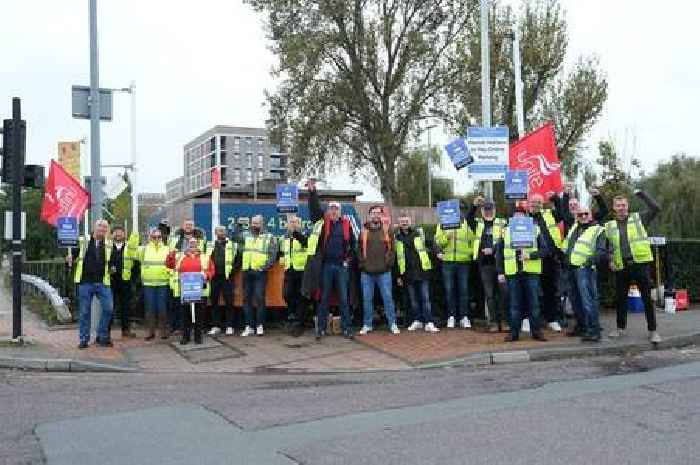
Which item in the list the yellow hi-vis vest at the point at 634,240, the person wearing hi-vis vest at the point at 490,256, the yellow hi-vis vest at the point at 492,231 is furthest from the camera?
the person wearing hi-vis vest at the point at 490,256

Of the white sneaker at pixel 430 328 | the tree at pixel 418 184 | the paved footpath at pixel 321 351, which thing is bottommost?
the paved footpath at pixel 321 351

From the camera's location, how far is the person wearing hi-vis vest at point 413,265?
1262 centimetres

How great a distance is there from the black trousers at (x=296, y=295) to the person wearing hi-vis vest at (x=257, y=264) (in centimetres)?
38

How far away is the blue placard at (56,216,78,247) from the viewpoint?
13711mm

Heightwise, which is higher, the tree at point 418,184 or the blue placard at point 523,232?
the tree at point 418,184

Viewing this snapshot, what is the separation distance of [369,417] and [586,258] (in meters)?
5.46

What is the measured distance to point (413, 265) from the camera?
12.6 metres

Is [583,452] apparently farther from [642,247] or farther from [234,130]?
[234,130]

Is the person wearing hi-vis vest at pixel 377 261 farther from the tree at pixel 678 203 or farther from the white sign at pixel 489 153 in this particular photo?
the tree at pixel 678 203

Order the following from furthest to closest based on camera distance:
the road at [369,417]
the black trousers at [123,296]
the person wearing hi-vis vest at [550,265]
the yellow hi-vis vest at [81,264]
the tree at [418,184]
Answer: the tree at [418,184], the black trousers at [123,296], the yellow hi-vis vest at [81,264], the person wearing hi-vis vest at [550,265], the road at [369,417]

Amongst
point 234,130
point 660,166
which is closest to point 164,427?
point 660,166

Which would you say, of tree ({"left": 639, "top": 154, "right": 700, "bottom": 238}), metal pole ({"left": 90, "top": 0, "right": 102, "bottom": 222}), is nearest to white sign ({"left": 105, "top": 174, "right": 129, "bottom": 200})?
metal pole ({"left": 90, "top": 0, "right": 102, "bottom": 222})

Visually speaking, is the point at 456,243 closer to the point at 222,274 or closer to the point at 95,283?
the point at 222,274

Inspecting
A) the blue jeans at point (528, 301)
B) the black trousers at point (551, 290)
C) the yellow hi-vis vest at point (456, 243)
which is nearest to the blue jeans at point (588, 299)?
the blue jeans at point (528, 301)
